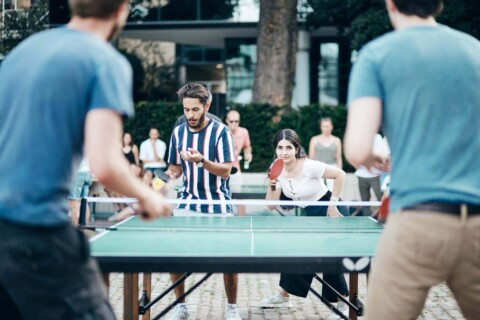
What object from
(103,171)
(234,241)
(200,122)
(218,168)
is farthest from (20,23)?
(103,171)

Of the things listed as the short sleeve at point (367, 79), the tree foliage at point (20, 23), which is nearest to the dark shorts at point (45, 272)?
the short sleeve at point (367, 79)

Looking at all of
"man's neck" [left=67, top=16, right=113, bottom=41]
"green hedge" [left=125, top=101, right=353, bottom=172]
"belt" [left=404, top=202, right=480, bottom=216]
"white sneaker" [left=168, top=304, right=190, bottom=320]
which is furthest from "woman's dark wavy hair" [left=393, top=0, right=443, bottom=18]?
"green hedge" [left=125, top=101, right=353, bottom=172]

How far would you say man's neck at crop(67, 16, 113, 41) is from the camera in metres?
3.40

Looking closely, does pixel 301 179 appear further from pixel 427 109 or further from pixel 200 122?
pixel 427 109

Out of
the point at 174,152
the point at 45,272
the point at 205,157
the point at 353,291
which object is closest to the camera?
the point at 45,272

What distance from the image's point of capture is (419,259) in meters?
3.39

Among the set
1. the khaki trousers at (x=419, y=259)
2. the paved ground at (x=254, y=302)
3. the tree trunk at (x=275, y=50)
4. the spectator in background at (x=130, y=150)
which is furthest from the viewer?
the tree trunk at (x=275, y=50)

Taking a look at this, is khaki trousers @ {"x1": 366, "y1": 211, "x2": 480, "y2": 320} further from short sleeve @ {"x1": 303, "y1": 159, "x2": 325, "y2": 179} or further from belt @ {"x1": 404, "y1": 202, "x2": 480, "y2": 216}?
short sleeve @ {"x1": 303, "y1": 159, "x2": 325, "y2": 179}

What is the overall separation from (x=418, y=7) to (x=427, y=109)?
47 cm

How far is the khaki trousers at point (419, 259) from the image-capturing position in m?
3.39

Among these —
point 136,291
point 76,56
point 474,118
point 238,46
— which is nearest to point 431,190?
point 474,118

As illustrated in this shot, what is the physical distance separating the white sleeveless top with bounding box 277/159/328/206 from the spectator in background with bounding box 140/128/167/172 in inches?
384

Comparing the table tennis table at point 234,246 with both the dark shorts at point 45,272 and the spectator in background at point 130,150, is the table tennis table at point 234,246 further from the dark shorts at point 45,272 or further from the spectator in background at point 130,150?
the spectator in background at point 130,150

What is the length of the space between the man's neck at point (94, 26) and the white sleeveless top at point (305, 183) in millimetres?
4435
